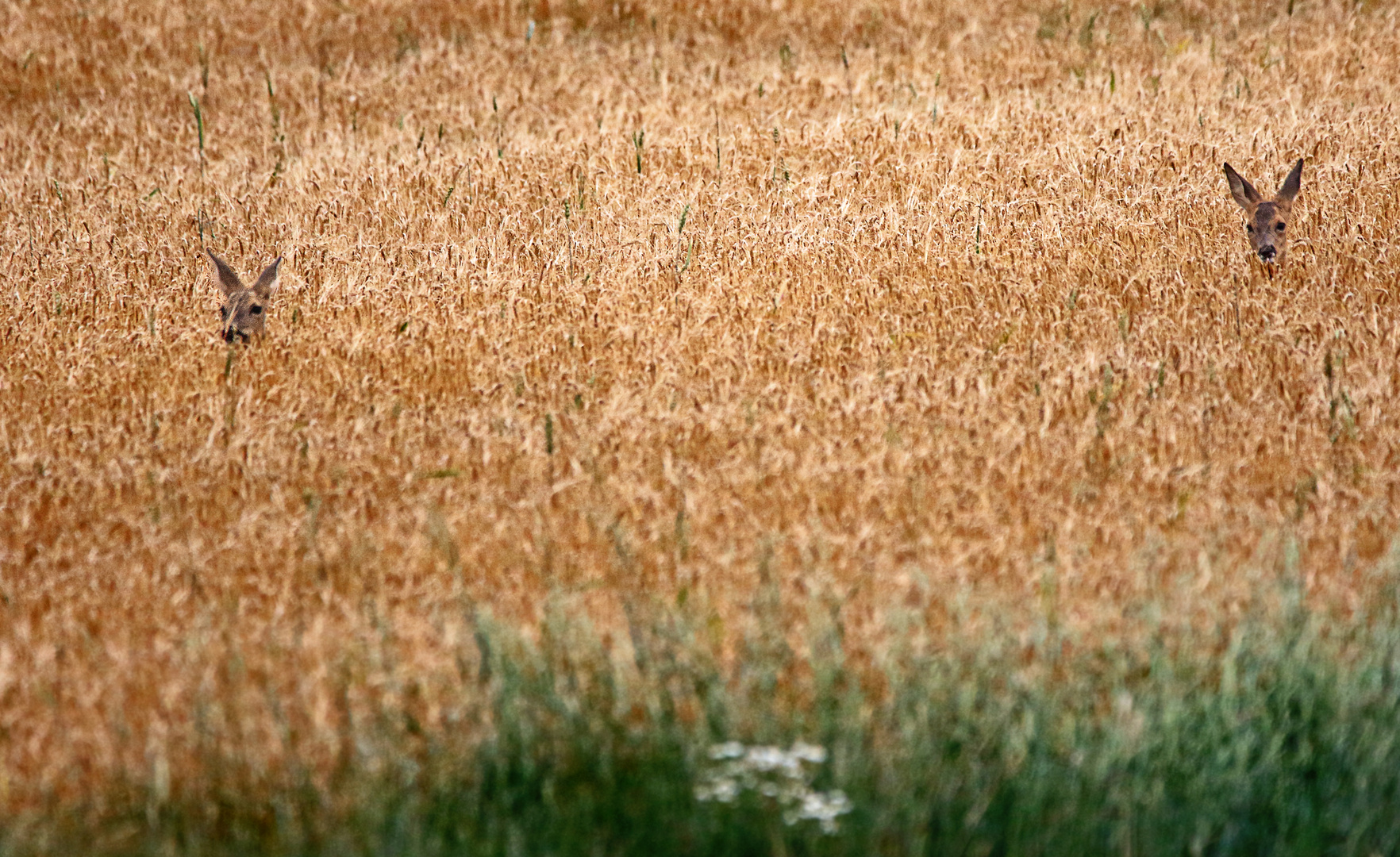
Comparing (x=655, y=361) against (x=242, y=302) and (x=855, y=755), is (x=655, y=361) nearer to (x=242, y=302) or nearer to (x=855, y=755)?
(x=242, y=302)

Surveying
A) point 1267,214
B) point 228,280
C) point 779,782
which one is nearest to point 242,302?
point 228,280

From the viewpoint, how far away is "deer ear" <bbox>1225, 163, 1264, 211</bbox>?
22.4ft

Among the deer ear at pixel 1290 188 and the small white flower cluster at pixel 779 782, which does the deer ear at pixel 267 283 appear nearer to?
the small white flower cluster at pixel 779 782

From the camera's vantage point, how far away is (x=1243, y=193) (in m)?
6.90

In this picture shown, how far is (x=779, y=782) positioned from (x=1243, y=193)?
4.80m

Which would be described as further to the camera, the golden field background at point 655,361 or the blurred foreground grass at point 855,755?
the golden field background at point 655,361

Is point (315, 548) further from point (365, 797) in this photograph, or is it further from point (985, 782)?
point (985, 782)

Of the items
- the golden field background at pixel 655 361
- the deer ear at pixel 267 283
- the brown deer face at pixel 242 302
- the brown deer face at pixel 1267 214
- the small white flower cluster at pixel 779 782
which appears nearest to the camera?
the small white flower cluster at pixel 779 782

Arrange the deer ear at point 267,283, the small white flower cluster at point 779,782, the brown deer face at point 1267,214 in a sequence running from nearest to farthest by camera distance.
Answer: the small white flower cluster at point 779,782 → the deer ear at point 267,283 → the brown deer face at point 1267,214

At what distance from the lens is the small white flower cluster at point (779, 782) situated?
3088 millimetres

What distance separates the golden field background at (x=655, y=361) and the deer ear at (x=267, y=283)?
0.26m

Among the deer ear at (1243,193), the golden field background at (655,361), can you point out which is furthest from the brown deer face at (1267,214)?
the golden field background at (655,361)

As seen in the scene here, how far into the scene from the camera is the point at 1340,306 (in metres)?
5.97

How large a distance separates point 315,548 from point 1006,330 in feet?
10.0
